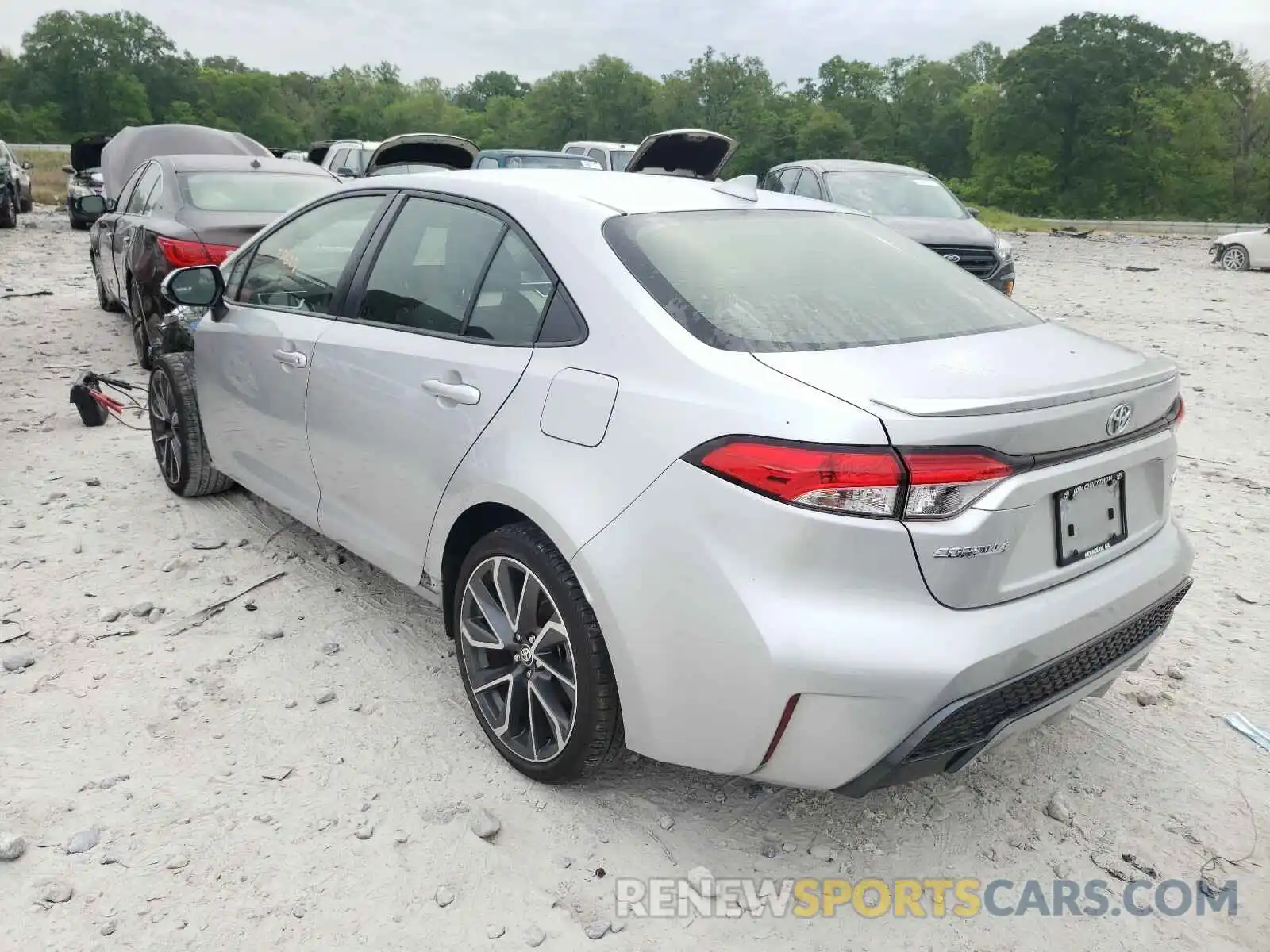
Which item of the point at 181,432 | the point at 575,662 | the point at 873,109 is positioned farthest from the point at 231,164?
the point at 873,109

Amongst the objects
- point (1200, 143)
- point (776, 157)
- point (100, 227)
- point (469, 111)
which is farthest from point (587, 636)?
point (469, 111)

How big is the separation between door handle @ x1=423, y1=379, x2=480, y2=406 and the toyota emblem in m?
1.60

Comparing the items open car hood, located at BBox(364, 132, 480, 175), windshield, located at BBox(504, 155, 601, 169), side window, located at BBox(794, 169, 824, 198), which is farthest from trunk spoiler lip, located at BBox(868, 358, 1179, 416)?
windshield, located at BBox(504, 155, 601, 169)

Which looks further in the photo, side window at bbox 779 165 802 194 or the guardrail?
the guardrail

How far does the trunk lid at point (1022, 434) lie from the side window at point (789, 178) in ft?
31.1

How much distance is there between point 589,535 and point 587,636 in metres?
0.27

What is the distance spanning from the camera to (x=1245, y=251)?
1703cm

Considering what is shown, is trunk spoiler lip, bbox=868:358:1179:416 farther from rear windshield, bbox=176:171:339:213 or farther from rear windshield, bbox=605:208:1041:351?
rear windshield, bbox=176:171:339:213

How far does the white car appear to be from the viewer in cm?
1684

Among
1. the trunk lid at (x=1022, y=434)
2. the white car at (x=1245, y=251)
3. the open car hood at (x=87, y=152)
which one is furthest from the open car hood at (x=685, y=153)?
the open car hood at (x=87, y=152)

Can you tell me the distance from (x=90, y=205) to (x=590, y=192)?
21.2 ft

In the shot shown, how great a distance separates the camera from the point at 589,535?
2275mm

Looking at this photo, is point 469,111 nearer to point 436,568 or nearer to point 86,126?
point 86,126

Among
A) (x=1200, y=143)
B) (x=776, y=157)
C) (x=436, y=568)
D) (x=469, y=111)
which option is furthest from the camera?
(x=469, y=111)
